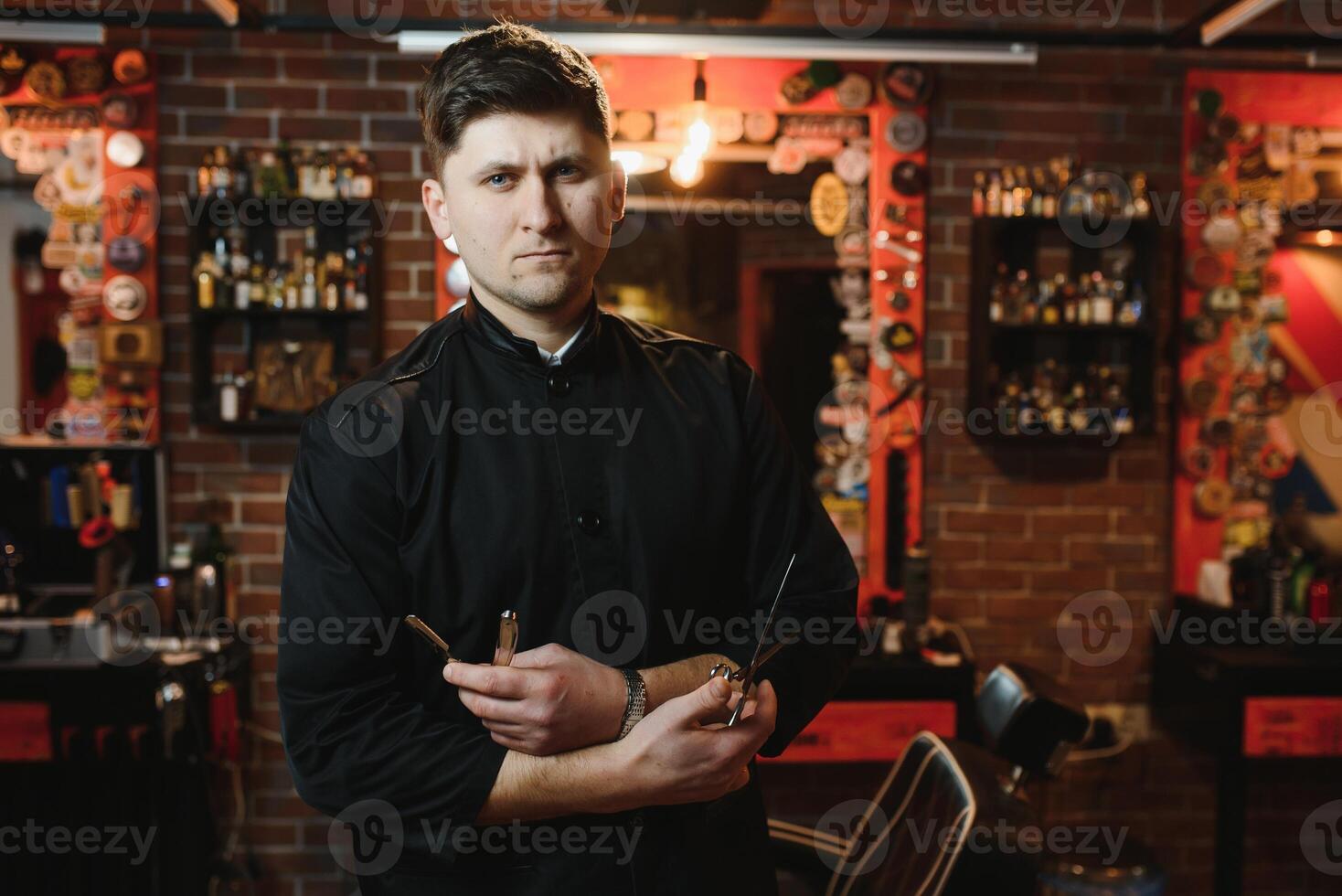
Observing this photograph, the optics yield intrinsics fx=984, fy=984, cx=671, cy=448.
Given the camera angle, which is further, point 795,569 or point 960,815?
point 960,815

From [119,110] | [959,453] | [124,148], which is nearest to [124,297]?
[124,148]

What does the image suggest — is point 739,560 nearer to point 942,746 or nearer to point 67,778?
point 942,746

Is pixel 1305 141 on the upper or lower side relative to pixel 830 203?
upper

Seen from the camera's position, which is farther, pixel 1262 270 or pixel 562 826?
pixel 1262 270

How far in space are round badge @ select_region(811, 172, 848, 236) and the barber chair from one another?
68.2 inches

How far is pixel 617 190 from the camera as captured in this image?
144cm

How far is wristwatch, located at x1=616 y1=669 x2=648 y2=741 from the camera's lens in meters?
1.24

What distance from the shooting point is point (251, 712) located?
131 inches

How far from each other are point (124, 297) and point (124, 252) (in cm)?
14

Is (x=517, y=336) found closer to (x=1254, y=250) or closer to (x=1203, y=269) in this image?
(x=1203, y=269)

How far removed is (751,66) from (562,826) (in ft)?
8.90

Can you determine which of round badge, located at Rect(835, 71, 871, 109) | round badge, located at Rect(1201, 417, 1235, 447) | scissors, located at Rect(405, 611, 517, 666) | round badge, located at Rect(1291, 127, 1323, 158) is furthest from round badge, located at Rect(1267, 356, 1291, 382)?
scissors, located at Rect(405, 611, 517, 666)

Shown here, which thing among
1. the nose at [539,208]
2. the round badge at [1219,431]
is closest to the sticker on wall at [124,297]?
the nose at [539,208]

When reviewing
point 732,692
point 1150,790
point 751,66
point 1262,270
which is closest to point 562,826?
point 732,692
